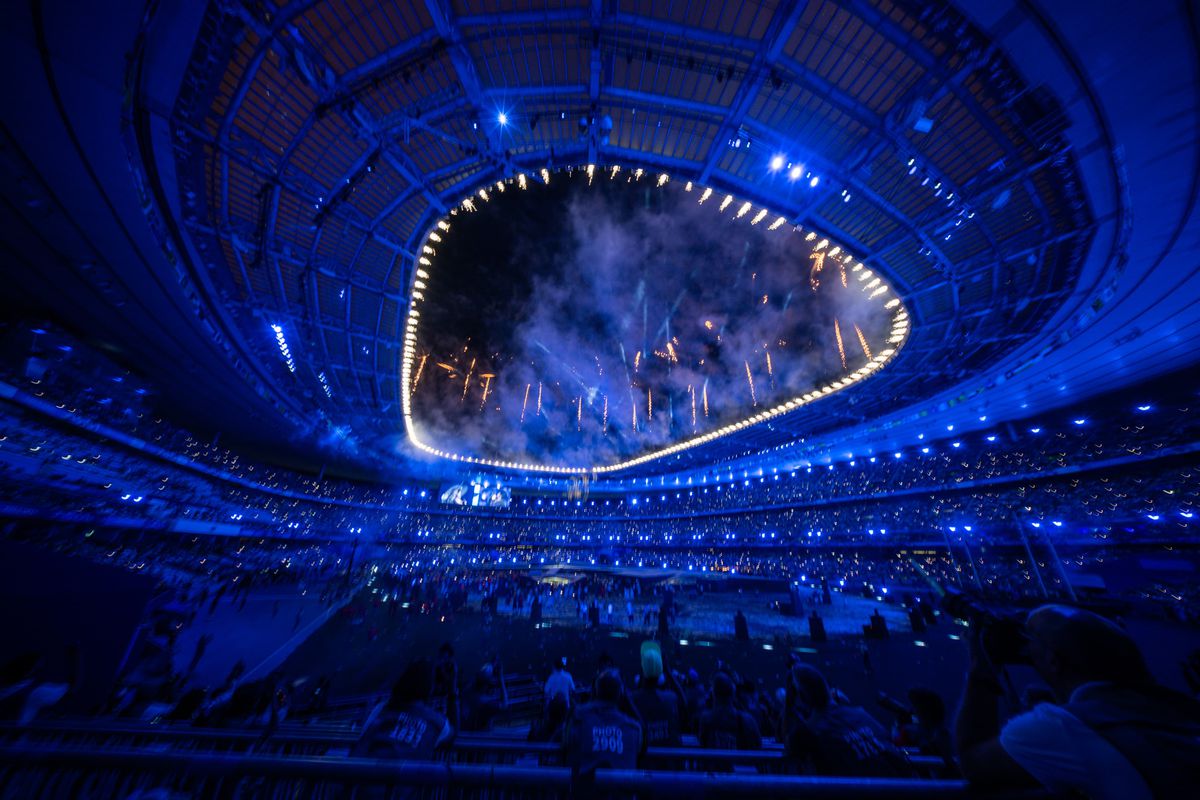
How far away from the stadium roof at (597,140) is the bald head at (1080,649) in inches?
295

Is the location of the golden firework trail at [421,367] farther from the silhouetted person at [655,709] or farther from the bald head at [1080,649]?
the bald head at [1080,649]

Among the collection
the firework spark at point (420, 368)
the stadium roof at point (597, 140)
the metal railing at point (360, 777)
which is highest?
the firework spark at point (420, 368)

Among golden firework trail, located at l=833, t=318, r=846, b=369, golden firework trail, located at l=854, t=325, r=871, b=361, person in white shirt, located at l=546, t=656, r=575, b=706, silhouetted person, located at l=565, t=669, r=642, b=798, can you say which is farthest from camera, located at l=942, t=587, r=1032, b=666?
golden firework trail, located at l=833, t=318, r=846, b=369

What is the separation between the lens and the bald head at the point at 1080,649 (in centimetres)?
166

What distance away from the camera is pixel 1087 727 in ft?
5.07

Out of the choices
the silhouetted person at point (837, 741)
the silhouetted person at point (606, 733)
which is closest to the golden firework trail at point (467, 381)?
the silhouetted person at point (606, 733)

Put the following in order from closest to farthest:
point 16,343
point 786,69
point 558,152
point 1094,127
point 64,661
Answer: point 1094,127 < point 786,69 < point 64,661 < point 558,152 < point 16,343

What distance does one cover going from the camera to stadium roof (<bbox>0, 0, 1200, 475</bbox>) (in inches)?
211

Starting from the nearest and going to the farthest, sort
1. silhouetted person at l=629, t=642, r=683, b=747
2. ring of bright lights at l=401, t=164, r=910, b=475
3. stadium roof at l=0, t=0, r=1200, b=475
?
silhouetted person at l=629, t=642, r=683, b=747 < stadium roof at l=0, t=0, r=1200, b=475 < ring of bright lights at l=401, t=164, r=910, b=475

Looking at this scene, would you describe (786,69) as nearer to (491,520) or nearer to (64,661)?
(64,661)

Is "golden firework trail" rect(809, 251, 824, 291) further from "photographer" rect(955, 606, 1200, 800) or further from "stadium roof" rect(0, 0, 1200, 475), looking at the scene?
"photographer" rect(955, 606, 1200, 800)

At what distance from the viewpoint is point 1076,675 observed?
5.90 ft

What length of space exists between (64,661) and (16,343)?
38.2 ft

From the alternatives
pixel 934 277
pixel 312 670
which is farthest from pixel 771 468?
pixel 312 670
